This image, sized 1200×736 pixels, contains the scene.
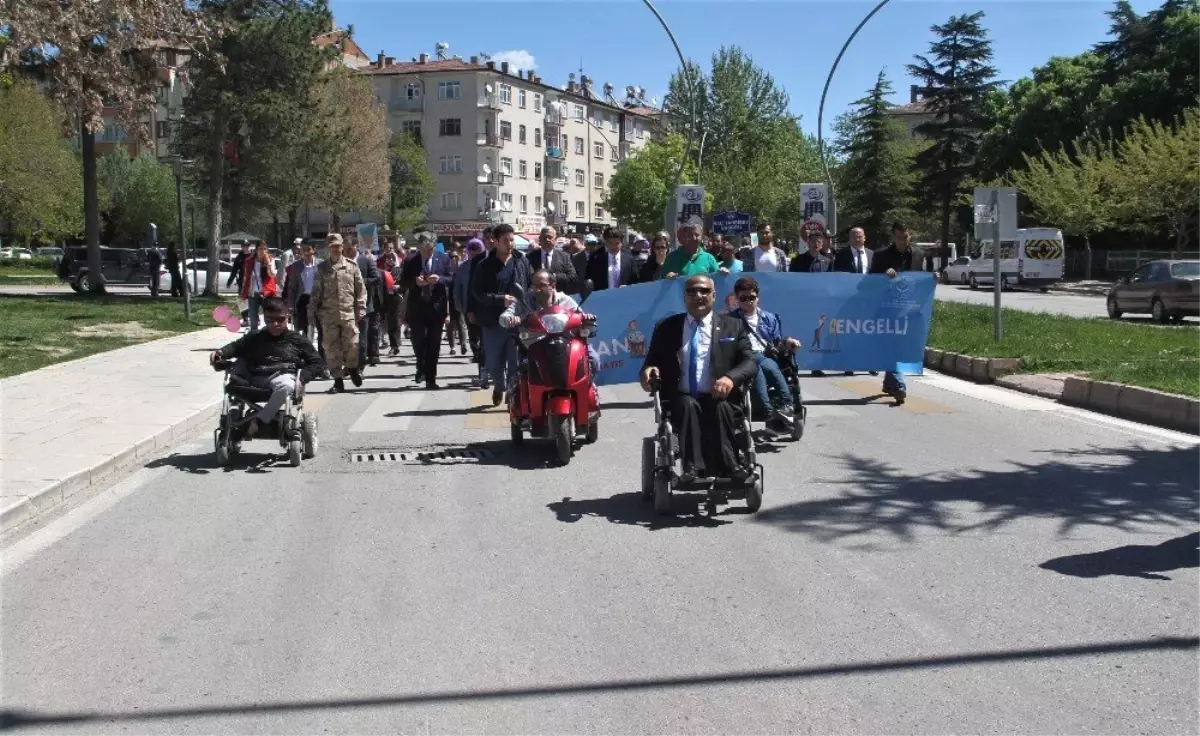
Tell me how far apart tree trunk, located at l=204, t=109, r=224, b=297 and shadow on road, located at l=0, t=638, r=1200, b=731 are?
35.2 metres

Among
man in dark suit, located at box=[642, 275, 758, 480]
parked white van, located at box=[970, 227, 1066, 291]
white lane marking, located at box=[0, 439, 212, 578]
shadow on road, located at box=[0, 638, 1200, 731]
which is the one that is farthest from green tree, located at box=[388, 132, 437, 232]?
shadow on road, located at box=[0, 638, 1200, 731]

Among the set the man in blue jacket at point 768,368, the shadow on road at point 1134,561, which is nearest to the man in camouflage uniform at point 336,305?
the man in blue jacket at point 768,368

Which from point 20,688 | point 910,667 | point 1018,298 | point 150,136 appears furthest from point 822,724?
point 1018,298

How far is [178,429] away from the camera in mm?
11664

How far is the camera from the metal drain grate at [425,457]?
1021 cm

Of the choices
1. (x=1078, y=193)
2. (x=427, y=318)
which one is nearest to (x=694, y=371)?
(x=427, y=318)

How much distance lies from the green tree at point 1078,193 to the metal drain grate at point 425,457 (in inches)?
1931

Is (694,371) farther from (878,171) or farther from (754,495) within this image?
(878,171)

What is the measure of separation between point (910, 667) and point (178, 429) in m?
8.53

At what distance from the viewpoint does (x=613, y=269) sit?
15.3 m

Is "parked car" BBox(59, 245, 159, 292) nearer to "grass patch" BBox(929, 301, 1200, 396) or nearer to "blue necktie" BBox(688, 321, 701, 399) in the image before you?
"grass patch" BBox(929, 301, 1200, 396)

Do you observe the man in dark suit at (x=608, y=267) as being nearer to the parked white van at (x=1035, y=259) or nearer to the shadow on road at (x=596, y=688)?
the shadow on road at (x=596, y=688)

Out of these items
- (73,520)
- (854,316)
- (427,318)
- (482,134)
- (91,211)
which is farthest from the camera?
(482,134)

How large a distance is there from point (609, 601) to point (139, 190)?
84.9 meters
